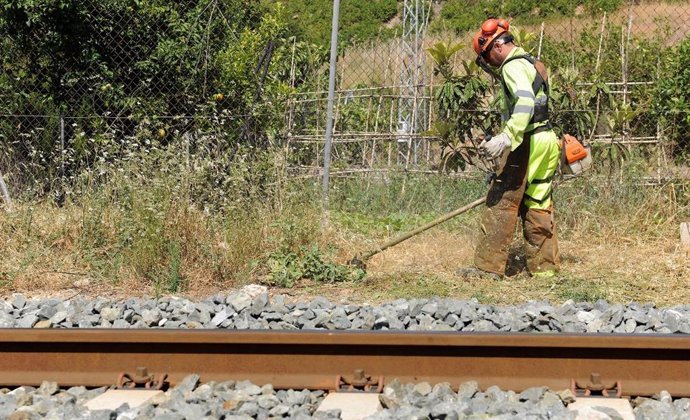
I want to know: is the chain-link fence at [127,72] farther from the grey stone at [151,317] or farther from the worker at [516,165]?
the grey stone at [151,317]

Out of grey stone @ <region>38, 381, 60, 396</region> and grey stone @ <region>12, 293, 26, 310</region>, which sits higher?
grey stone @ <region>12, 293, 26, 310</region>

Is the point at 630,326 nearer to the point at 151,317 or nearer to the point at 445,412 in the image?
the point at 445,412

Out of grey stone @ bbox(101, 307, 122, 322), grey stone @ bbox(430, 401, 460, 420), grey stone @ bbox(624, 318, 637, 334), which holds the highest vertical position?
grey stone @ bbox(624, 318, 637, 334)

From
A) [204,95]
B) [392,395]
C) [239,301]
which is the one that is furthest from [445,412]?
[204,95]

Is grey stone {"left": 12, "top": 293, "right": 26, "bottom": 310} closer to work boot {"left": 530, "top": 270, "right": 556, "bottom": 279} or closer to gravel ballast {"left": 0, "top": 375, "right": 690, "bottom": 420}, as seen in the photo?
gravel ballast {"left": 0, "top": 375, "right": 690, "bottom": 420}

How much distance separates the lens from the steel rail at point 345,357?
5.09 m

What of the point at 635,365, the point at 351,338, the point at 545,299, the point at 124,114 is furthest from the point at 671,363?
the point at 124,114

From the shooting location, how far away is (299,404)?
4.89 metres

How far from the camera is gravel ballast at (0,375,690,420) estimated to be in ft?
14.9

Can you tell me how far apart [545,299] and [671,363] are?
232cm

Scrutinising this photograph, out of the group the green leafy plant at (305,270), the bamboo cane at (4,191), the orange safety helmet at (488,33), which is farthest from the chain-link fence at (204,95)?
the green leafy plant at (305,270)

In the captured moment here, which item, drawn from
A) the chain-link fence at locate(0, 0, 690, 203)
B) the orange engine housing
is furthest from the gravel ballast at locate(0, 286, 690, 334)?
the chain-link fence at locate(0, 0, 690, 203)

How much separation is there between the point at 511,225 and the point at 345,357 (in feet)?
10.9

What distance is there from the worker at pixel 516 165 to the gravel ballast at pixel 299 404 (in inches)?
126
